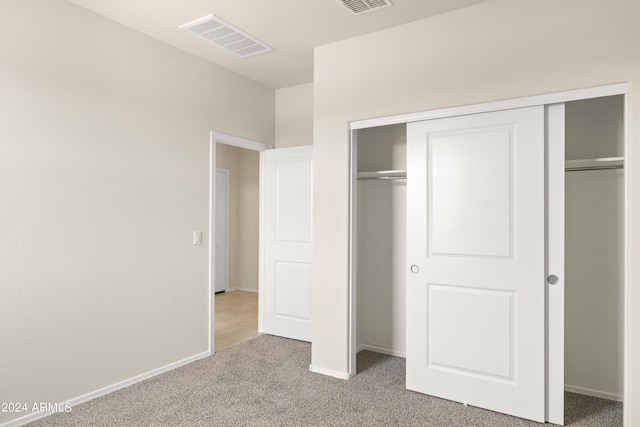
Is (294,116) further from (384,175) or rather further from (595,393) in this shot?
(595,393)

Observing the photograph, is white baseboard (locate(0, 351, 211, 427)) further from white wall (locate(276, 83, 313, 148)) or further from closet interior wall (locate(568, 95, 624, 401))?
closet interior wall (locate(568, 95, 624, 401))

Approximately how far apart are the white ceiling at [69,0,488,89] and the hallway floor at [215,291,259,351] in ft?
9.34

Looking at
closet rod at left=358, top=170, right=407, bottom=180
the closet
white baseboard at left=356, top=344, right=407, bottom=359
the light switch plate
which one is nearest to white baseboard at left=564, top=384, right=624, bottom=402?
the closet

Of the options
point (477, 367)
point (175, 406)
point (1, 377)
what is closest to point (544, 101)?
point (477, 367)

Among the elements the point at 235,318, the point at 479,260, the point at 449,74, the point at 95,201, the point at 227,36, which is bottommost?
the point at 235,318

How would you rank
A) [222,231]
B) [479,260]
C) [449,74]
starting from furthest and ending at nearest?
[222,231]
[449,74]
[479,260]

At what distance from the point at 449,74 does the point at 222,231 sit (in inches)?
186

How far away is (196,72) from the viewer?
11.8ft

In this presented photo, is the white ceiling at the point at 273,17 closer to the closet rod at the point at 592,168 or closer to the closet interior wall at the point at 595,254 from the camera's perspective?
the closet interior wall at the point at 595,254

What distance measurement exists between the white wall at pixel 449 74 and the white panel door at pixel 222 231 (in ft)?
11.6

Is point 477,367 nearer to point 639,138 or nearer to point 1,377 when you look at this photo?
point 639,138

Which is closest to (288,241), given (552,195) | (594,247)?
(552,195)

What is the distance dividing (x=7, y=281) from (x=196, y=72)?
221 cm

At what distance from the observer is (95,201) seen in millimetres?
2816
